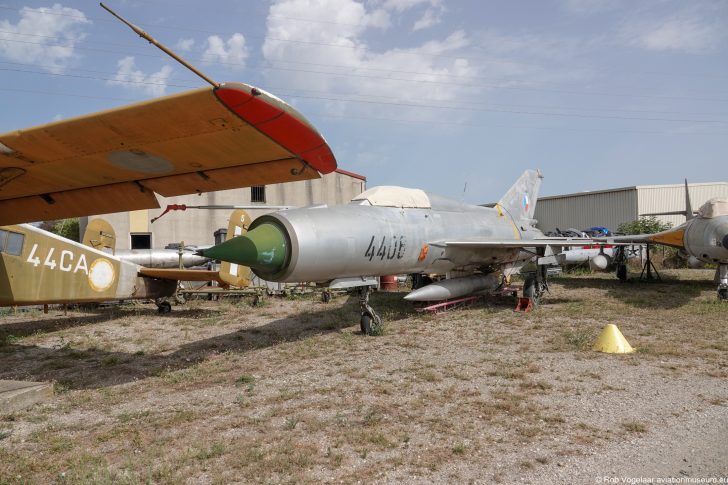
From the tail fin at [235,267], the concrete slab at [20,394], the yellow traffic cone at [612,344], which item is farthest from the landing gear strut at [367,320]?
the concrete slab at [20,394]

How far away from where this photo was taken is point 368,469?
354 centimetres

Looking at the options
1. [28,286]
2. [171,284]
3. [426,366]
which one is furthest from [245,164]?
[171,284]

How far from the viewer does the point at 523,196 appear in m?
14.7

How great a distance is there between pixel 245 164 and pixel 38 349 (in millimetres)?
6327

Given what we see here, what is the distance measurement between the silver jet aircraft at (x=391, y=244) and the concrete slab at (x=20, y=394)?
2379 millimetres

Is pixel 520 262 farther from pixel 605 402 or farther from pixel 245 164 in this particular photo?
pixel 245 164

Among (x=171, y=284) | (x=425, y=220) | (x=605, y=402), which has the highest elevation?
(x=425, y=220)

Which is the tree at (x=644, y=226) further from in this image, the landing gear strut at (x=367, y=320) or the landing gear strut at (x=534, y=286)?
the landing gear strut at (x=367, y=320)

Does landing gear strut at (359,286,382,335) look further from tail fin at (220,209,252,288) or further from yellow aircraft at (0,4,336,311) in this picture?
tail fin at (220,209,252,288)

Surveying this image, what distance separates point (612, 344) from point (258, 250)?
5.26m

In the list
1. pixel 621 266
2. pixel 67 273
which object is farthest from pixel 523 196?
pixel 67 273

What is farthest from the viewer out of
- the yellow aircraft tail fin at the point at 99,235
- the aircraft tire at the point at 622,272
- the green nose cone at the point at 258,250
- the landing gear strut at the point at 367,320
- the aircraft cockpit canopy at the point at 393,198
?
the aircraft tire at the point at 622,272

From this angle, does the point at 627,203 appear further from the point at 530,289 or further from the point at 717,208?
the point at 530,289

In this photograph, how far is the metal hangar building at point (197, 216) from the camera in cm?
2712
